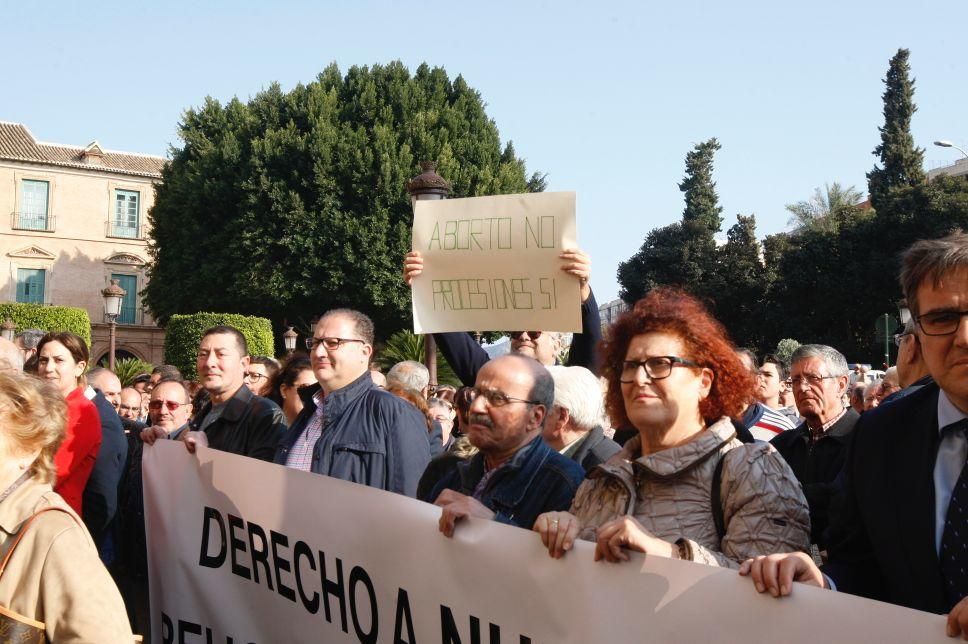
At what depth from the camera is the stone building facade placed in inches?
1941

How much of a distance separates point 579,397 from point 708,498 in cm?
144

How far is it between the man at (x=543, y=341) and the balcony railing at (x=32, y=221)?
165 feet

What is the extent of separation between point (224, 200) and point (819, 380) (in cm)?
2948

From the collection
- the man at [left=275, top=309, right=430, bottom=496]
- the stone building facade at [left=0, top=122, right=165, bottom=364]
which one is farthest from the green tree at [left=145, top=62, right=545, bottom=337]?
the man at [left=275, top=309, right=430, bottom=496]

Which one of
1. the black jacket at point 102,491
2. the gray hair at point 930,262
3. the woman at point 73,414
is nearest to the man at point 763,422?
the black jacket at point 102,491

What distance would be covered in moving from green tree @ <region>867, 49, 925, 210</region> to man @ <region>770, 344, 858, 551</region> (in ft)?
144

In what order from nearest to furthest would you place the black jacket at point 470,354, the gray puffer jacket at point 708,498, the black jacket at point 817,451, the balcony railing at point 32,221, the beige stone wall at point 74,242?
the gray puffer jacket at point 708,498 → the black jacket at point 470,354 → the black jacket at point 817,451 → the balcony railing at point 32,221 → the beige stone wall at point 74,242

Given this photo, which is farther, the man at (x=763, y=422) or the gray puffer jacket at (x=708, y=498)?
the man at (x=763, y=422)

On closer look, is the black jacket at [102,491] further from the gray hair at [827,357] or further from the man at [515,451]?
the gray hair at [827,357]

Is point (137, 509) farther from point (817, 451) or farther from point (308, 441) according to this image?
point (817, 451)

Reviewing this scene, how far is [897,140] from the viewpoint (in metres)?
47.2

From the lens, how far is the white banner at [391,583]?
2.09 metres

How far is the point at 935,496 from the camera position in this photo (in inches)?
81.4

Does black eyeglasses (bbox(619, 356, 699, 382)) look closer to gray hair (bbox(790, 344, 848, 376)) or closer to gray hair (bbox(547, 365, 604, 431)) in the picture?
gray hair (bbox(547, 365, 604, 431))
